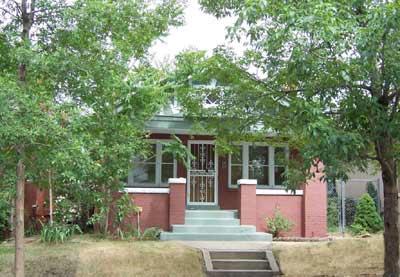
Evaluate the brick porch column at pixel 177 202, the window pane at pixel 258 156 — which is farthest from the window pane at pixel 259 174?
the brick porch column at pixel 177 202

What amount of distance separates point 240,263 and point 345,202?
32.5 feet

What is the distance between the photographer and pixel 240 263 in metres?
11.8

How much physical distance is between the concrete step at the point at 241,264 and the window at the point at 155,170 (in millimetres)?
5378

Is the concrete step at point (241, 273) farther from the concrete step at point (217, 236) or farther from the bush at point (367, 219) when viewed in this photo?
the bush at point (367, 219)

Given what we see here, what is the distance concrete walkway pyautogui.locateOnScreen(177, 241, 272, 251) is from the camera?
12.9m

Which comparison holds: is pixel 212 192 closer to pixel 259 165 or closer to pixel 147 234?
pixel 259 165

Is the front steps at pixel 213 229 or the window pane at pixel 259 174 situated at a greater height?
the window pane at pixel 259 174

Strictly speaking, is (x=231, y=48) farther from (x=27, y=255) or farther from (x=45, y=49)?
(x=27, y=255)

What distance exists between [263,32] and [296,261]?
18.1 feet

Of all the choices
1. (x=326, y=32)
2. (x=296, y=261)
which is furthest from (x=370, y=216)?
(x=326, y=32)

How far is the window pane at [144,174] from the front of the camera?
55.2 feet

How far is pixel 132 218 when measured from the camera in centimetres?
1545

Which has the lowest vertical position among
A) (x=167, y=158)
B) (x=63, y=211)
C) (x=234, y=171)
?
(x=63, y=211)

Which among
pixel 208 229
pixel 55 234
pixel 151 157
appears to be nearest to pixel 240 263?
pixel 208 229
